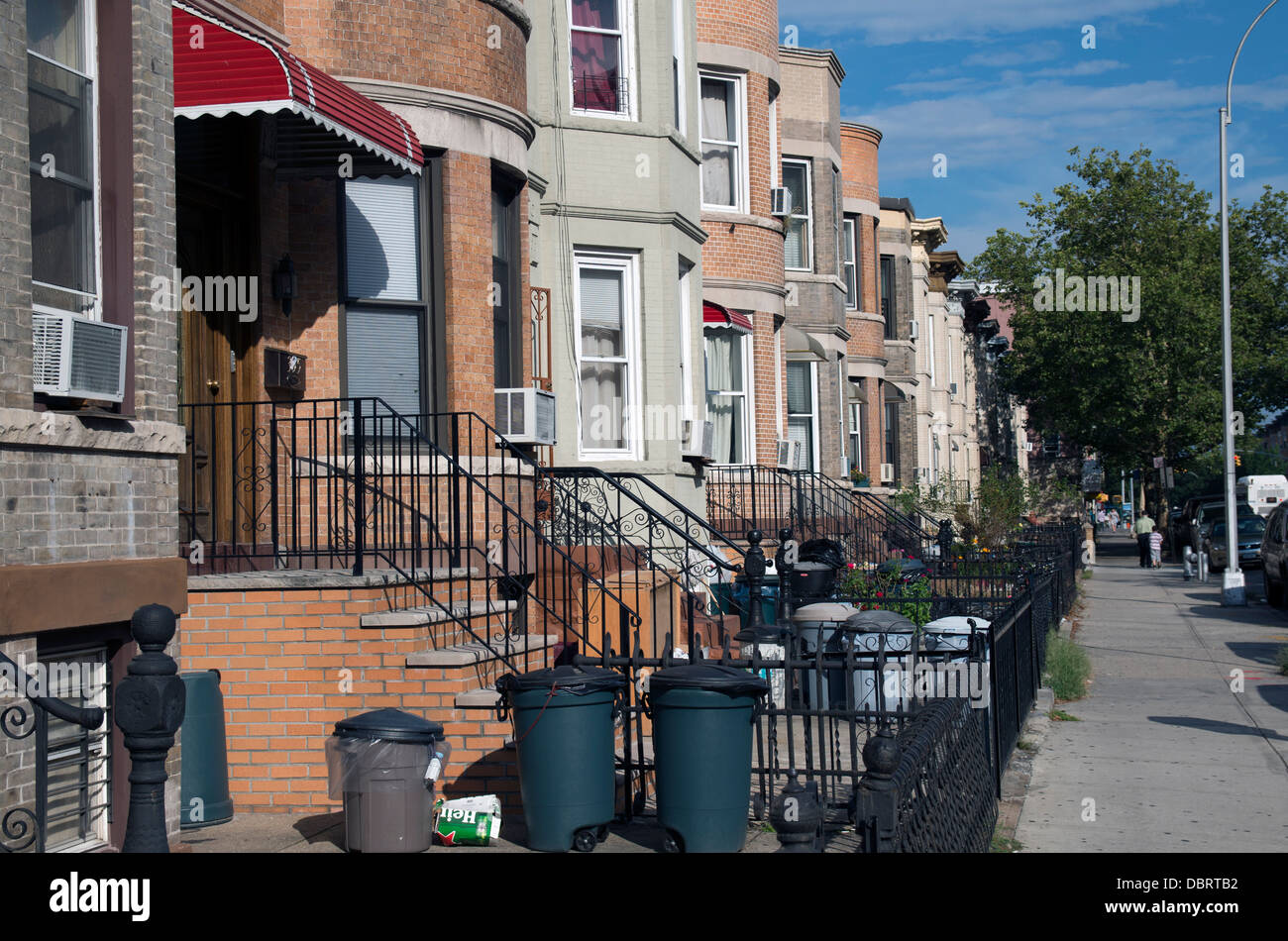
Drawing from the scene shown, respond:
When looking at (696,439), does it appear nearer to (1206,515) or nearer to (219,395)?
(219,395)

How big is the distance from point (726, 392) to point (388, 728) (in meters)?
12.6

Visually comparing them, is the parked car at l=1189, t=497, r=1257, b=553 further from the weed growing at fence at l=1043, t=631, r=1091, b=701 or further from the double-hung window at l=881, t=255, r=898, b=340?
the weed growing at fence at l=1043, t=631, r=1091, b=701

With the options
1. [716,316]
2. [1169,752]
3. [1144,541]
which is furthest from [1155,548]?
[1169,752]

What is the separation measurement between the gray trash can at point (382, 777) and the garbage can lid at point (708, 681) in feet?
3.93

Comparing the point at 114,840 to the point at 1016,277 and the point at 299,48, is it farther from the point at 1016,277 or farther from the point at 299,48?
the point at 1016,277

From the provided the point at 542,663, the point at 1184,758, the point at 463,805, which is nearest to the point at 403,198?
the point at 542,663

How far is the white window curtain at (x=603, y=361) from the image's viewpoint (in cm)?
1427

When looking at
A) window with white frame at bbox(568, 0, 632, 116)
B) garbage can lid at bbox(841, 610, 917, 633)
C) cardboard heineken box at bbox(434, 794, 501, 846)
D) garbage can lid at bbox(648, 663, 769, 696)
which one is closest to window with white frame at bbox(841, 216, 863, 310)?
window with white frame at bbox(568, 0, 632, 116)

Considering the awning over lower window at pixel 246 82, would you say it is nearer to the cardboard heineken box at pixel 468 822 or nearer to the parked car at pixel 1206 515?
the cardboard heineken box at pixel 468 822

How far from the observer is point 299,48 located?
34.7 feet

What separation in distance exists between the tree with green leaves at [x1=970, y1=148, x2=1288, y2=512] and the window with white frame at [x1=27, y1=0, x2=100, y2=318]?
4353 centimetres

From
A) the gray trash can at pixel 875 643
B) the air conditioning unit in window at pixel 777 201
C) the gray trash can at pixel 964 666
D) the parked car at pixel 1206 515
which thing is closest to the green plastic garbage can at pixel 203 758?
the gray trash can at pixel 964 666

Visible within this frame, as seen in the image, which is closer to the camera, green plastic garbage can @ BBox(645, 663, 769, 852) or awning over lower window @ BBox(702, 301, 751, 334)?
green plastic garbage can @ BBox(645, 663, 769, 852)

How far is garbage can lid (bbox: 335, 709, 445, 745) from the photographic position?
6.79 metres
